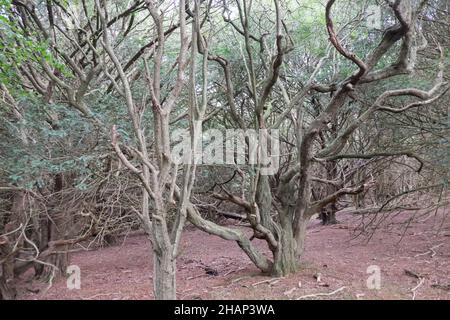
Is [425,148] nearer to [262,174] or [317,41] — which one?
[262,174]

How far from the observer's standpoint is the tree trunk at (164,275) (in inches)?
107

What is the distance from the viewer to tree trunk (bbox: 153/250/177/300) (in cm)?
272

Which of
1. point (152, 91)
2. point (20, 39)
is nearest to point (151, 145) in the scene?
point (20, 39)

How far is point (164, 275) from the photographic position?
272cm

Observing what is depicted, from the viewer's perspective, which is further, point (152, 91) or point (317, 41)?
point (317, 41)

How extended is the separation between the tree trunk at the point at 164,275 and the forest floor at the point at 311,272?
1.65m

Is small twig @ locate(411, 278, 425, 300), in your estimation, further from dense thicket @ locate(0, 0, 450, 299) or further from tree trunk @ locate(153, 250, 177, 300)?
tree trunk @ locate(153, 250, 177, 300)

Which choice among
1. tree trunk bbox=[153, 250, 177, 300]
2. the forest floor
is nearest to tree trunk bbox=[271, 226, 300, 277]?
the forest floor

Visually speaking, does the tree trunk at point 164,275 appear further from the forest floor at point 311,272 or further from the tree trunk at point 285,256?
the tree trunk at point 285,256

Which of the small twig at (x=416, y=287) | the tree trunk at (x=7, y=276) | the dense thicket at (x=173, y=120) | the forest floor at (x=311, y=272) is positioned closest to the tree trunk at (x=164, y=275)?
the dense thicket at (x=173, y=120)

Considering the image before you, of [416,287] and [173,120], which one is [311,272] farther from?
[173,120]

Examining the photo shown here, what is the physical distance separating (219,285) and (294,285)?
103 centimetres

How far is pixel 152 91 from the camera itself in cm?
277

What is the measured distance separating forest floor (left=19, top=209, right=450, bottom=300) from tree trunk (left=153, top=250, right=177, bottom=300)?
1.65 m
